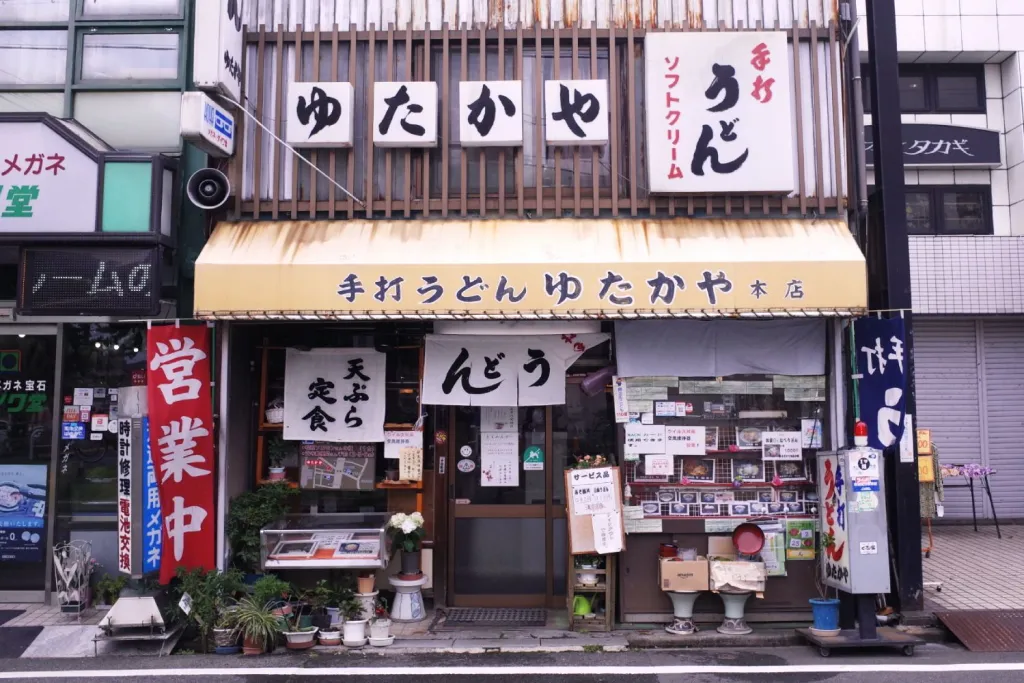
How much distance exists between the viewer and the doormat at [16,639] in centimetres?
834

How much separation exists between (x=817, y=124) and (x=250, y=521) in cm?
798

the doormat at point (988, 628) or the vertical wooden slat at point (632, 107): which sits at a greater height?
the vertical wooden slat at point (632, 107)

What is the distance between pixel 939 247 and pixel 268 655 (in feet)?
39.8

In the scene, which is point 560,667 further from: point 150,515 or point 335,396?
point 150,515

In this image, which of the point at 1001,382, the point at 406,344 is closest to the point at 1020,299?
the point at 1001,382

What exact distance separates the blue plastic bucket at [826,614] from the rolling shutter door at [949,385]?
22.4 feet

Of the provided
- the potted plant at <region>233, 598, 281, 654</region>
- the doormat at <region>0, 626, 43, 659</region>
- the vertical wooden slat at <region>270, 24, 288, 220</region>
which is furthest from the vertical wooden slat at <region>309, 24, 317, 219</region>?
the doormat at <region>0, 626, 43, 659</region>

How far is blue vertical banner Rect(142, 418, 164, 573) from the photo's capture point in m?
8.97

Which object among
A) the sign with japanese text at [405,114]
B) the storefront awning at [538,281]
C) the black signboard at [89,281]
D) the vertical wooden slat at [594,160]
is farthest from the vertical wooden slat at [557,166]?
the black signboard at [89,281]

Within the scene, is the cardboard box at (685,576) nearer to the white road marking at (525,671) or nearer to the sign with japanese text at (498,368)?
the white road marking at (525,671)

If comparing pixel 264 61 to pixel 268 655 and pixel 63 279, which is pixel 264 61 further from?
pixel 268 655

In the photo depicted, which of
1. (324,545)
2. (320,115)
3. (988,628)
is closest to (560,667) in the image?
(324,545)

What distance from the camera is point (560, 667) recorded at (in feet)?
25.4

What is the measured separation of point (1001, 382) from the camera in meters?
14.1
